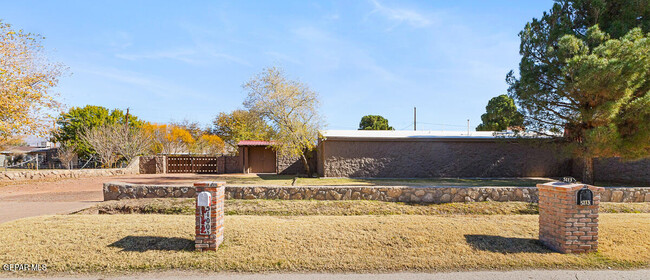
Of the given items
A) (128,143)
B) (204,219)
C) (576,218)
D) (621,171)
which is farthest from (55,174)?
(621,171)

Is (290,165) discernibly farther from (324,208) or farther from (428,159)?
(324,208)

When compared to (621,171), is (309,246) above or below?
below

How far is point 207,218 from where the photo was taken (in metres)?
5.14

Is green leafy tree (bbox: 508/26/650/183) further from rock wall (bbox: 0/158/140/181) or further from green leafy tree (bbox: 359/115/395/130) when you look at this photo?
green leafy tree (bbox: 359/115/395/130)

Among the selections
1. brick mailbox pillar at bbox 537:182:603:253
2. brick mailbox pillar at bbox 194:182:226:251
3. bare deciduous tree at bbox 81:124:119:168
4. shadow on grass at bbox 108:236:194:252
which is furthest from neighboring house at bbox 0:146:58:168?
brick mailbox pillar at bbox 537:182:603:253

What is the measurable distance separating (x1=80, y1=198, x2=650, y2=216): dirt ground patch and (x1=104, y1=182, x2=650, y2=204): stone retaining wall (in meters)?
0.31

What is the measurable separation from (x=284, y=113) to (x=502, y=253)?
13212 millimetres

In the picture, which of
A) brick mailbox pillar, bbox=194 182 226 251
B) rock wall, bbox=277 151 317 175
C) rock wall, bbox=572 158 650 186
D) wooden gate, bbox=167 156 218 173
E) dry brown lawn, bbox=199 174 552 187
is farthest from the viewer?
wooden gate, bbox=167 156 218 173

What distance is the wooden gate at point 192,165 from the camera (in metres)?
24.9

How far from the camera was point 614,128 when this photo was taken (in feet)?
38.0

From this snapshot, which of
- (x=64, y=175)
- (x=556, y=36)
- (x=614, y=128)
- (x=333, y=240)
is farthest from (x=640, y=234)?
(x=64, y=175)

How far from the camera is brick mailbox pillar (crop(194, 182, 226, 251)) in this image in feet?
16.6

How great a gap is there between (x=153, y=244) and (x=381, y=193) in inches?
230

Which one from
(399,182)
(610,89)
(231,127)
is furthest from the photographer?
(231,127)
